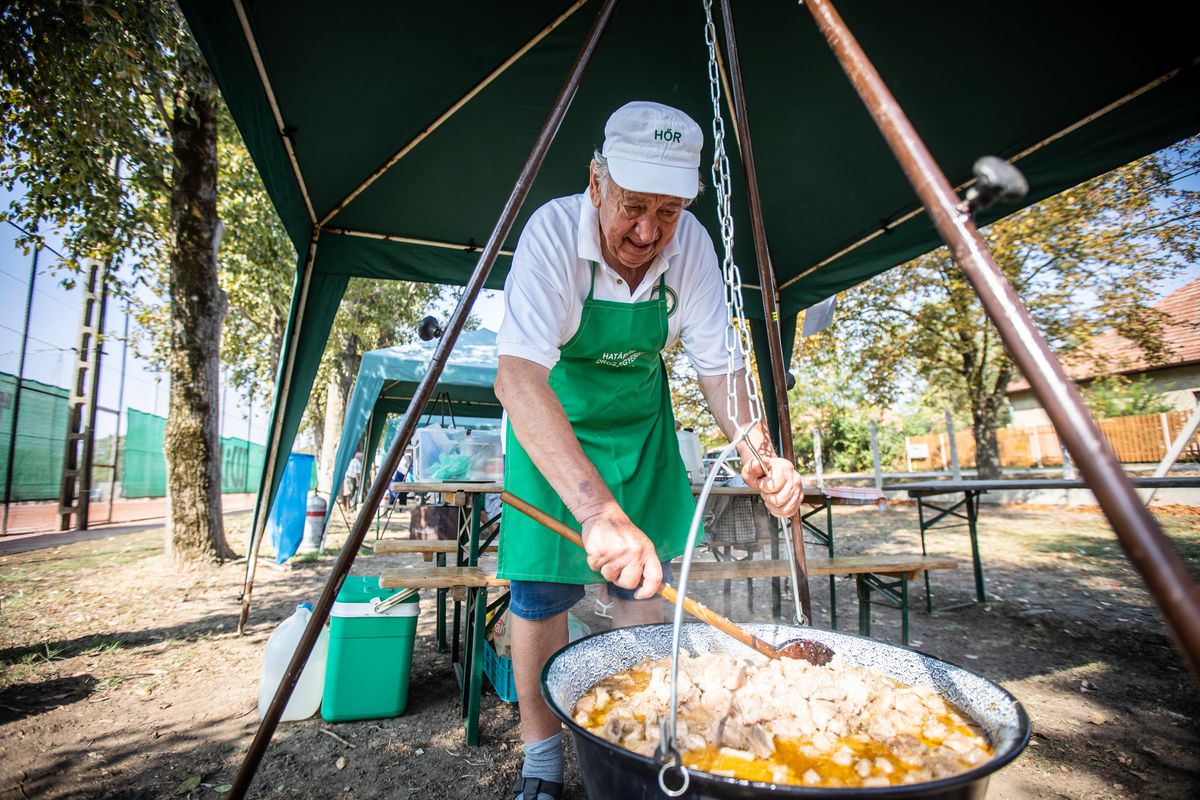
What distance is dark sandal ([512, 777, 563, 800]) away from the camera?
167 centimetres

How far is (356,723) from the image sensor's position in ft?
8.36

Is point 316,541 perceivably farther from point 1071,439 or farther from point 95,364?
point 1071,439

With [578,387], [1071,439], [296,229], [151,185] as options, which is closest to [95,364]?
[151,185]

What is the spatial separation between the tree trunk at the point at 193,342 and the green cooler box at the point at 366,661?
4045 millimetres

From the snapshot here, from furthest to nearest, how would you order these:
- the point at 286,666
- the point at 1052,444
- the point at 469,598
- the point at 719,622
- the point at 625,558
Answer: the point at 1052,444 < the point at 469,598 < the point at 286,666 < the point at 719,622 < the point at 625,558

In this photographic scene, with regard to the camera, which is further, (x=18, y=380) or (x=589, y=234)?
(x=18, y=380)

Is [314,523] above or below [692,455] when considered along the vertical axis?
below

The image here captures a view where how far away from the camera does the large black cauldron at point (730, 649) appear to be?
Answer: 0.73 metres

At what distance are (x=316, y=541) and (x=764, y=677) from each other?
742 centimetres

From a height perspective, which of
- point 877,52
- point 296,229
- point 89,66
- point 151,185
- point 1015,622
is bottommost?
point 1015,622

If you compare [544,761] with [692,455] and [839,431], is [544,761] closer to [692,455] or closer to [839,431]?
[692,455]

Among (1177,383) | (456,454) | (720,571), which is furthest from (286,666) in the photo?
(1177,383)

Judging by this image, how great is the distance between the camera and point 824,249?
12.4 ft

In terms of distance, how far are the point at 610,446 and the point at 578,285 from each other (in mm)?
552
